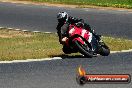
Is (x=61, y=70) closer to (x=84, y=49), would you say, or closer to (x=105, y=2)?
(x=84, y=49)

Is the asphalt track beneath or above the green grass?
above

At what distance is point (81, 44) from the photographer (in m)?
15.6

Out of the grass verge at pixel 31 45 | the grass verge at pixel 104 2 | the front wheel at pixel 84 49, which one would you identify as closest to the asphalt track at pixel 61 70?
the front wheel at pixel 84 49

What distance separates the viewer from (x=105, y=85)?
39.6 feet

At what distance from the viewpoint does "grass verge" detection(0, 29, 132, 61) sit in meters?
15.9

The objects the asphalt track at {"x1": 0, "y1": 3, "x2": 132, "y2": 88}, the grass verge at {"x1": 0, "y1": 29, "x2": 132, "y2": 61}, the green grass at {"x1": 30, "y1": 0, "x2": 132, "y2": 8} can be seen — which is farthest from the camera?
the green grass at {"x1": 30, "y1": 0, "x2": 132, "y2": 8}

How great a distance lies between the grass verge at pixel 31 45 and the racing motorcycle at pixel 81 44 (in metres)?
0.62

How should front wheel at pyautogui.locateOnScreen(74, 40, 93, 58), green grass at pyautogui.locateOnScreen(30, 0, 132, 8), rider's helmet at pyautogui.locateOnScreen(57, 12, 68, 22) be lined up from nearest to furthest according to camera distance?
front wheel at pyautogui.locateOnScreen(74, 40, 93, 58) → rider's helmet at pyautogui.locateOnScreen(57, 12, 68, 22) → green grass at pyautogui.locateOnScreen(30, 0, 132, 8)

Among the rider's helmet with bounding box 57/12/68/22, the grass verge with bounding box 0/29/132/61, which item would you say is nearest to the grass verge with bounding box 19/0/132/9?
the grass verge with bounding box 0/29/132/61

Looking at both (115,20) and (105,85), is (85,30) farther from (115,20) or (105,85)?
(115,20)

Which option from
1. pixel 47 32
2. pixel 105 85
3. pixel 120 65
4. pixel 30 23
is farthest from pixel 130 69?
pixel 30 23

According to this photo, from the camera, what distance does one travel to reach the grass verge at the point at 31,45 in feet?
52.3

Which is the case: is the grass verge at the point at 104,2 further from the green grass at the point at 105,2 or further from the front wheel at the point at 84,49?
the front wheel at the point at 84,49

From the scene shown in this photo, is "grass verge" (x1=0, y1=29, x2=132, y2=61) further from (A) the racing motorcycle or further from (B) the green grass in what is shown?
(B) the green grass
